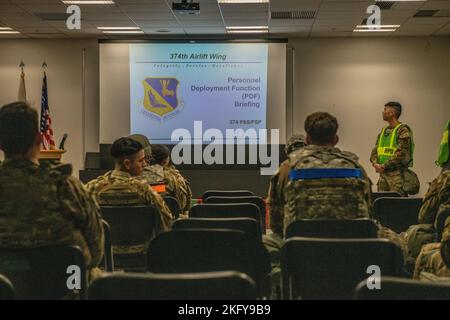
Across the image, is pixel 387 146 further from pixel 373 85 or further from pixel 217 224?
pixel 217 224

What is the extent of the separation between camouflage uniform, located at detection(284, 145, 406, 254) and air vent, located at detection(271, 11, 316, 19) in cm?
641

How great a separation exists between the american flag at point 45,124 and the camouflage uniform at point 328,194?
7510 millimetres

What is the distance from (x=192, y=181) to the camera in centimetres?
1110

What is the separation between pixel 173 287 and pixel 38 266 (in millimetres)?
867

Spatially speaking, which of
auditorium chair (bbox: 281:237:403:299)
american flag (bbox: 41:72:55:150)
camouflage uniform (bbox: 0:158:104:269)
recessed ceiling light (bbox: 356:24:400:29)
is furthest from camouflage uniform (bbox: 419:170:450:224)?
american flag (bbox: 41:72:55:150)

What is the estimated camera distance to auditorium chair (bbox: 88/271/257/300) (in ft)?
5.01

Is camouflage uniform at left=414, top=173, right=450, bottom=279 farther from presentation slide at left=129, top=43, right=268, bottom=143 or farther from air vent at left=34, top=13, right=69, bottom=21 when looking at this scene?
presentation slide at left=129, top=43, right=268, bottom=143

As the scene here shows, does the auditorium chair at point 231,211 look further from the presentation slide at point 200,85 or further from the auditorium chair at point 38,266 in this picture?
the presentation slide at point 200,85

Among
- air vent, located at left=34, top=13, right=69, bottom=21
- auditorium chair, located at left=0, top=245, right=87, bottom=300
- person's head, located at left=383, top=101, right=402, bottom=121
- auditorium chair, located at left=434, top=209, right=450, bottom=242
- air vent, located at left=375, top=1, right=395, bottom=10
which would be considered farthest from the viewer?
air vent, located at left=34, top=13, right=69, bottom=21

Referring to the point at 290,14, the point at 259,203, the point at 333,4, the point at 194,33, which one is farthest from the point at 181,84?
the point at 259,203

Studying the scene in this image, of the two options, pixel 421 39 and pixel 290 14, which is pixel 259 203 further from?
pixel 421 39

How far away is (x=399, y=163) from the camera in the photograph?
7207 mm

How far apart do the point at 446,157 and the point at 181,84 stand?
24.3ft

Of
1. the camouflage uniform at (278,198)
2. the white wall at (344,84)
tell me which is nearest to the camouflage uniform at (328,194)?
the camouflage uniform at (278,198)
